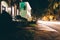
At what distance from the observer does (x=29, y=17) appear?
280 inches

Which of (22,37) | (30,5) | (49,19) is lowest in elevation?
(22,37)

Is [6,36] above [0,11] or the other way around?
the other way around

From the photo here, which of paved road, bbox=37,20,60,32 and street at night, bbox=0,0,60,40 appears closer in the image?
street at night, bbox=0,0,60,40

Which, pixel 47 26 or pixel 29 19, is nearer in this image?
pixel 47 26

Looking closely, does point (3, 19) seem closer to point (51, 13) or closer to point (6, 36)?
point (6, 36)

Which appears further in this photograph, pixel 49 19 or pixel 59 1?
pixel 59 1

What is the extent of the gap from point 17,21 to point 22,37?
1792 millimetres

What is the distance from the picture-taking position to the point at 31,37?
191 inches

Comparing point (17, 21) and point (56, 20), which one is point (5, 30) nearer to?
point (17, 21)

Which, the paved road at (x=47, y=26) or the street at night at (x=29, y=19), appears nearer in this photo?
the street at night at (x=29, y=19)

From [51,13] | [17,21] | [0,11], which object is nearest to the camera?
[17,21]

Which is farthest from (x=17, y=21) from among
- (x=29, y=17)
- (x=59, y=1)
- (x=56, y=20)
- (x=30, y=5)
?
(x=59, y=1)

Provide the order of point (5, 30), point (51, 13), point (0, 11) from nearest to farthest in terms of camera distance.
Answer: point (5, 30), point (0, 11), point (51, 13)

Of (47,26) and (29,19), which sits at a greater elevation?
(29,19)
